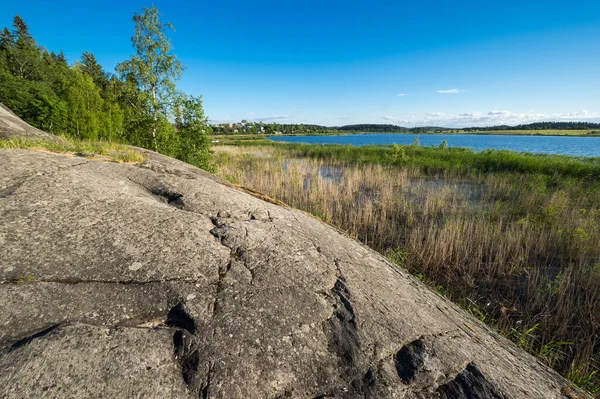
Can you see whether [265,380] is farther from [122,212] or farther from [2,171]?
[2,171]

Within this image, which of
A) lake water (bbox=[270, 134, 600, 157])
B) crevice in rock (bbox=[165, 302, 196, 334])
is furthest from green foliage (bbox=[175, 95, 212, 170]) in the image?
lake water (bbox=[270, 134, 600, 157])

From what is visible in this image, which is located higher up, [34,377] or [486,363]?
[34,377]

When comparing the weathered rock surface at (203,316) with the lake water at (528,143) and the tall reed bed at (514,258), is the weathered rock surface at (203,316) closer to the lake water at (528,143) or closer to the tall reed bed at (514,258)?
the tall reed bed at (514,258)

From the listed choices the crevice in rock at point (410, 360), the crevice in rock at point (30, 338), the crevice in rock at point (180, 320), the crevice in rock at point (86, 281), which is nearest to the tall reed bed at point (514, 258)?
the crevice in rock at point (410, 360)

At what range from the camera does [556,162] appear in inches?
515

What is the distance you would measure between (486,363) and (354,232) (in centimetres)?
444

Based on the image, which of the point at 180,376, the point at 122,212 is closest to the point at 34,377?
the point at 180,376

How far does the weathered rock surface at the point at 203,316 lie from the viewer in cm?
118

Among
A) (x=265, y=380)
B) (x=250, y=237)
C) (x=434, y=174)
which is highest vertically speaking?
(x=250, y=237)

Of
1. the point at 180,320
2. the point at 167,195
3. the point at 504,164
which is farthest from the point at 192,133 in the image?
the point at 504,164

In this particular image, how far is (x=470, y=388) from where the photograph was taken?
1462mm

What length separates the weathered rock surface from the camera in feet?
3.88

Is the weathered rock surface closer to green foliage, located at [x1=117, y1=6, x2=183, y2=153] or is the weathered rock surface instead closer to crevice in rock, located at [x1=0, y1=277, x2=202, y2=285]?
crevice in rock, located at [x1=0, y1=277, x2=202, y2=285]

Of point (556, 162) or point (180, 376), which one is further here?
Result: point (556, 162)
